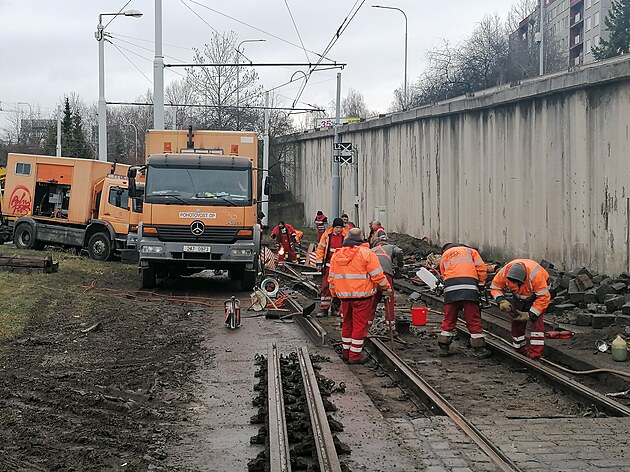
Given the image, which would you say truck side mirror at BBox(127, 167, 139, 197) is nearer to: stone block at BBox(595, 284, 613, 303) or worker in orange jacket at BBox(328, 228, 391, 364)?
worker in orange jacket at BBox(328, 228, 391, 364)

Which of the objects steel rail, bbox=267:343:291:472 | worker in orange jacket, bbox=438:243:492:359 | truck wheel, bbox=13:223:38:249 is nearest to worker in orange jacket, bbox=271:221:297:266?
truck wheel, bbox=13:223:38:249

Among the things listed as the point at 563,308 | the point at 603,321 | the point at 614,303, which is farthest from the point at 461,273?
the point at 563,308

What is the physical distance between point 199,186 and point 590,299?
26.7ft

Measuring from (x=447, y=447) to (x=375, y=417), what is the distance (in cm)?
121

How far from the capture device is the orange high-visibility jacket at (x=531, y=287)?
10.2 meters

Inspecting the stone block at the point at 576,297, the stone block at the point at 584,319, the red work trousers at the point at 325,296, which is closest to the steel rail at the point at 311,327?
the red work trousers at the point at 325,296

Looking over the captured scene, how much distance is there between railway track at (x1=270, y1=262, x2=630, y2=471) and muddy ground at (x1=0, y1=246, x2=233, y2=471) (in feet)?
8.03

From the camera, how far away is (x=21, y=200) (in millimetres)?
27250

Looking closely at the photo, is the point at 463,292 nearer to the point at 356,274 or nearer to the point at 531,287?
the point at 531,287

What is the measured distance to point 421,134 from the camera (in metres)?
27.0

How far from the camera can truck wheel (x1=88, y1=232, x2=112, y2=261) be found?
84.3 feet

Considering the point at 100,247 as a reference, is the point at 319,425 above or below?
below

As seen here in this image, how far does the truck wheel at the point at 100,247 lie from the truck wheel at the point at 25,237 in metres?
2.51

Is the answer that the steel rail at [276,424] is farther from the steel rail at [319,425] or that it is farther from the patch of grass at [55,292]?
the patch of grass at [55,292]
